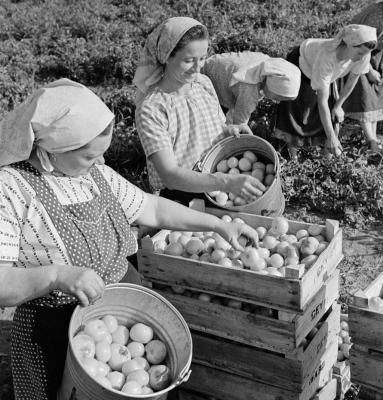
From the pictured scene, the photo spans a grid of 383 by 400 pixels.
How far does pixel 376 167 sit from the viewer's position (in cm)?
529

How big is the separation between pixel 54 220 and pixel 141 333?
0.49 meters

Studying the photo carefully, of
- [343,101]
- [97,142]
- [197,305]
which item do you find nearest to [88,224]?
[97,142]

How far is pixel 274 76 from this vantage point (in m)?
4.11

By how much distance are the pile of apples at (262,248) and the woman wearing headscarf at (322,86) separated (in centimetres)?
233

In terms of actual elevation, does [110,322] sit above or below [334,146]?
above

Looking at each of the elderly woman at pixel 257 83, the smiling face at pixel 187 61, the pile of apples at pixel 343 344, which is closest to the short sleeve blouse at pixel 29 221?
the smiling face at pixel 187 61

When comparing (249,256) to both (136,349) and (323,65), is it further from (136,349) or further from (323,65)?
(323,65)

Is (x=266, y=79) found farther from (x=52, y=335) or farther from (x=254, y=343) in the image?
(x=52, y=335)

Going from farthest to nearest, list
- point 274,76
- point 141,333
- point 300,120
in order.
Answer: point 300,120 → point 274,76 → point 141,333

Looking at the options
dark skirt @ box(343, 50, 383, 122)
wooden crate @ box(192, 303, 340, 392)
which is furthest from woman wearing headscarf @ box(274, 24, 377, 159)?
wooden crate @ box(192, 303, 340, 392)

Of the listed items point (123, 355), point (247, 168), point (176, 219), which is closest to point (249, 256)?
point (176, 219)

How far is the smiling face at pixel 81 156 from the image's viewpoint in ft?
6.64

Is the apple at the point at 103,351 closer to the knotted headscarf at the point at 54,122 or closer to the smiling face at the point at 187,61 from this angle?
the knotted headscarf at the point at 54,122

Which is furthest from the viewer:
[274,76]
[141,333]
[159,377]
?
[274,76]
